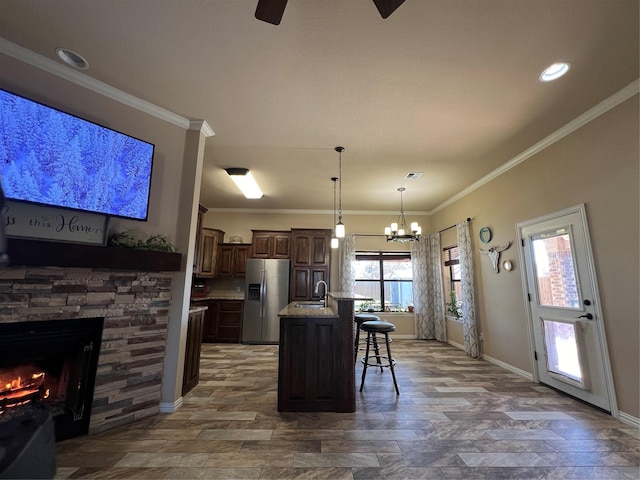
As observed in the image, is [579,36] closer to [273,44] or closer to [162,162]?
[273,44]

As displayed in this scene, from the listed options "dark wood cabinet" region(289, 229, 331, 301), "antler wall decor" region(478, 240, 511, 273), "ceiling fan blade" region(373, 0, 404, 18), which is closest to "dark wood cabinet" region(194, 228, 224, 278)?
"dark wood cabinet" region(289, 229, 331, 301)

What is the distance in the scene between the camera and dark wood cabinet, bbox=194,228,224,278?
18.8 ft

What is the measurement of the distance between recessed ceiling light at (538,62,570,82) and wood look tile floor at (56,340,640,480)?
9.73 ft

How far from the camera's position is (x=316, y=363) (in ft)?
9.13

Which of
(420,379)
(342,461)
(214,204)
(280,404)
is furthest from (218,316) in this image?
(342,461)

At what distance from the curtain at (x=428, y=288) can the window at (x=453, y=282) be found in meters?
0.14

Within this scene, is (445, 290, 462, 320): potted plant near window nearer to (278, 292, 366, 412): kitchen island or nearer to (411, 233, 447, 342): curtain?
(411, 233, 447, 342): curtain

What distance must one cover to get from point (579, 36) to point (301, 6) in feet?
6.42

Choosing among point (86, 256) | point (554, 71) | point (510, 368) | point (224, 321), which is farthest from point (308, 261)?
point (554, 71)

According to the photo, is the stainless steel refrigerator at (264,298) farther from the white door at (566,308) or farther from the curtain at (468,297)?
the white door at (566,308)

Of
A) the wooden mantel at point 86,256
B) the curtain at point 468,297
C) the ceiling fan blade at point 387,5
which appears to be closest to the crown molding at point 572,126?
the curtain at point 468,297

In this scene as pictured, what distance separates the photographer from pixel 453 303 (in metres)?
5.75

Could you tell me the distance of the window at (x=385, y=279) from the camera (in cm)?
654

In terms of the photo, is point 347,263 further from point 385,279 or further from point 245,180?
point 245,180
